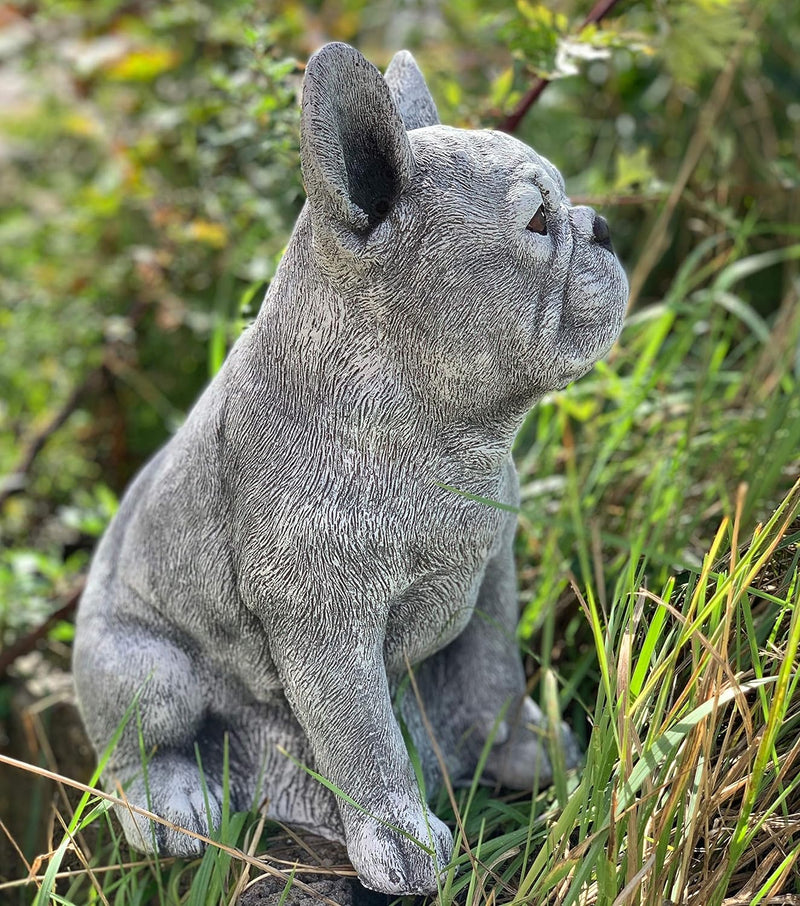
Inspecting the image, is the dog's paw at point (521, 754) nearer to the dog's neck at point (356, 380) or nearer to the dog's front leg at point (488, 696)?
the dog's front leg at point (488, 696)

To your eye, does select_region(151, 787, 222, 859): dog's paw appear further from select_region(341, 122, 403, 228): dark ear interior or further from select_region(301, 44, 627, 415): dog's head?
select_region(341, 122, 403, 228): dark ear interior

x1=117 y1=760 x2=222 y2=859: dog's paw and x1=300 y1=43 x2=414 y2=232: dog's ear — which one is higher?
x1=300 y1=43 x2=414 y2=232: dog's ear

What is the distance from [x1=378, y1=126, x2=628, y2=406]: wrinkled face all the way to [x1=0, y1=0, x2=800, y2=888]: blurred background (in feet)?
1.76

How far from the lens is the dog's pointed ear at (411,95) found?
4.24 ft

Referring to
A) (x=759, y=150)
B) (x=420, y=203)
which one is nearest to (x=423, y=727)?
(x=420, y=203)

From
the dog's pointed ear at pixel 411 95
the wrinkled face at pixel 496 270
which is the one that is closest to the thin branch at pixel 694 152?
the dog's pointed ear at pixel 411 95

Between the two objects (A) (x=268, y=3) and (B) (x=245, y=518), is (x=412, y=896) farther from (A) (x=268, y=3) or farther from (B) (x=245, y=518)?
(A) (x=268, y=3)

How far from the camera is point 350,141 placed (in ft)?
3.58

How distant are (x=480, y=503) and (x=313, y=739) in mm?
341

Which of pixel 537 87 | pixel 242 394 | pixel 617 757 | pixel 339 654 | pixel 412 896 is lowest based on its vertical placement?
pixel 412 896

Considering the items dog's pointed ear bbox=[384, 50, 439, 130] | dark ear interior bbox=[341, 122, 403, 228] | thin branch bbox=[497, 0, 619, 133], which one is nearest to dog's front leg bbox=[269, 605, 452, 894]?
dark ear interior bbox=[341, 122, 403, 228]

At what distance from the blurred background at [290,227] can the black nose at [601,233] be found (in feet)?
1.61

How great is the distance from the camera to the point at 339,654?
3.96ft

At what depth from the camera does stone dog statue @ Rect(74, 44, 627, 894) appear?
1116mm
